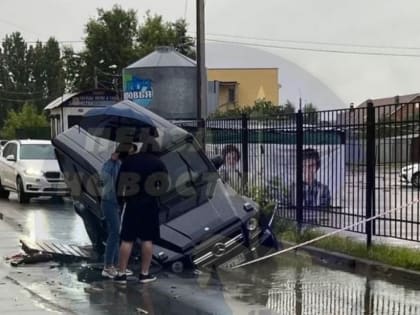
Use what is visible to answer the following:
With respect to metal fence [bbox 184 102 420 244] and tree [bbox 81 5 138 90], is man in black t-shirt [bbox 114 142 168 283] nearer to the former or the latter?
metal fence [bbox 184 102 420 244]

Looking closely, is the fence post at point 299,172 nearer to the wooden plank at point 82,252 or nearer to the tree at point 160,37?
the wooden plank at point 82,252

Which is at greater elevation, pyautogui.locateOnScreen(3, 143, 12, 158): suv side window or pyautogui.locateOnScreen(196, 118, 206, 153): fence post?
pyautogui.locateOnScreen(196, 118, 206, 153): fence post

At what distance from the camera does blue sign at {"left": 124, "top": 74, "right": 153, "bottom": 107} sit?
24875 mm

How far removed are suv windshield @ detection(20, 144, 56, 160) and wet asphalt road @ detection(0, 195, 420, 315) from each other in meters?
12.2

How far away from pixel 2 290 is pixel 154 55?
17790 millimetres

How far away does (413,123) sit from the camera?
34.8ft

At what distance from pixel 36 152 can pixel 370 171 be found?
14.2 meters

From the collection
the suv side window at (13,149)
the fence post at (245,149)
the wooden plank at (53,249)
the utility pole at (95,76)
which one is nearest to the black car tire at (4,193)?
the suv side window at (13,149)

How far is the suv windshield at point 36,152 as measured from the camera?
76.1ft

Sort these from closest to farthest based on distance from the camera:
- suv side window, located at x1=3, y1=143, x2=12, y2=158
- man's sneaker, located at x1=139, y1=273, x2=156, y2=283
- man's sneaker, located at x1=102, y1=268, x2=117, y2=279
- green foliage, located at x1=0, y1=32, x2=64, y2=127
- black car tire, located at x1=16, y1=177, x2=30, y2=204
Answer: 1. man's sneaker, located at x1=139, y1=273, x2=156, y2=283
2. man's sneaker, located at x1=102, y1=268, x2=117, y2=279
3. black car tire, located at x1=16, y1=177, x2=30, y2=204
4. suv side window, located at x1=3, y1=143, x2=12, y2=158
5. green foliage, located at x1=0, y1=32, x2=64, y2=127

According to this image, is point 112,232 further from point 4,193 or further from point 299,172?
point 4,193

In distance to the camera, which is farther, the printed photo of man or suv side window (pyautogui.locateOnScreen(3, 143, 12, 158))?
suv side window (pyautogui.locateOnScreen(3, 143, 12, 158))

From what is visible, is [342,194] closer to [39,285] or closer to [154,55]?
Result: [39,285]

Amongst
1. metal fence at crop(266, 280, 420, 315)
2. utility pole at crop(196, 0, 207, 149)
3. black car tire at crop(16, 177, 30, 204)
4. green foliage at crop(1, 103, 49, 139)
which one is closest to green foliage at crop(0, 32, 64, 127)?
green foliage at crop(1, 103, 49, 139)
